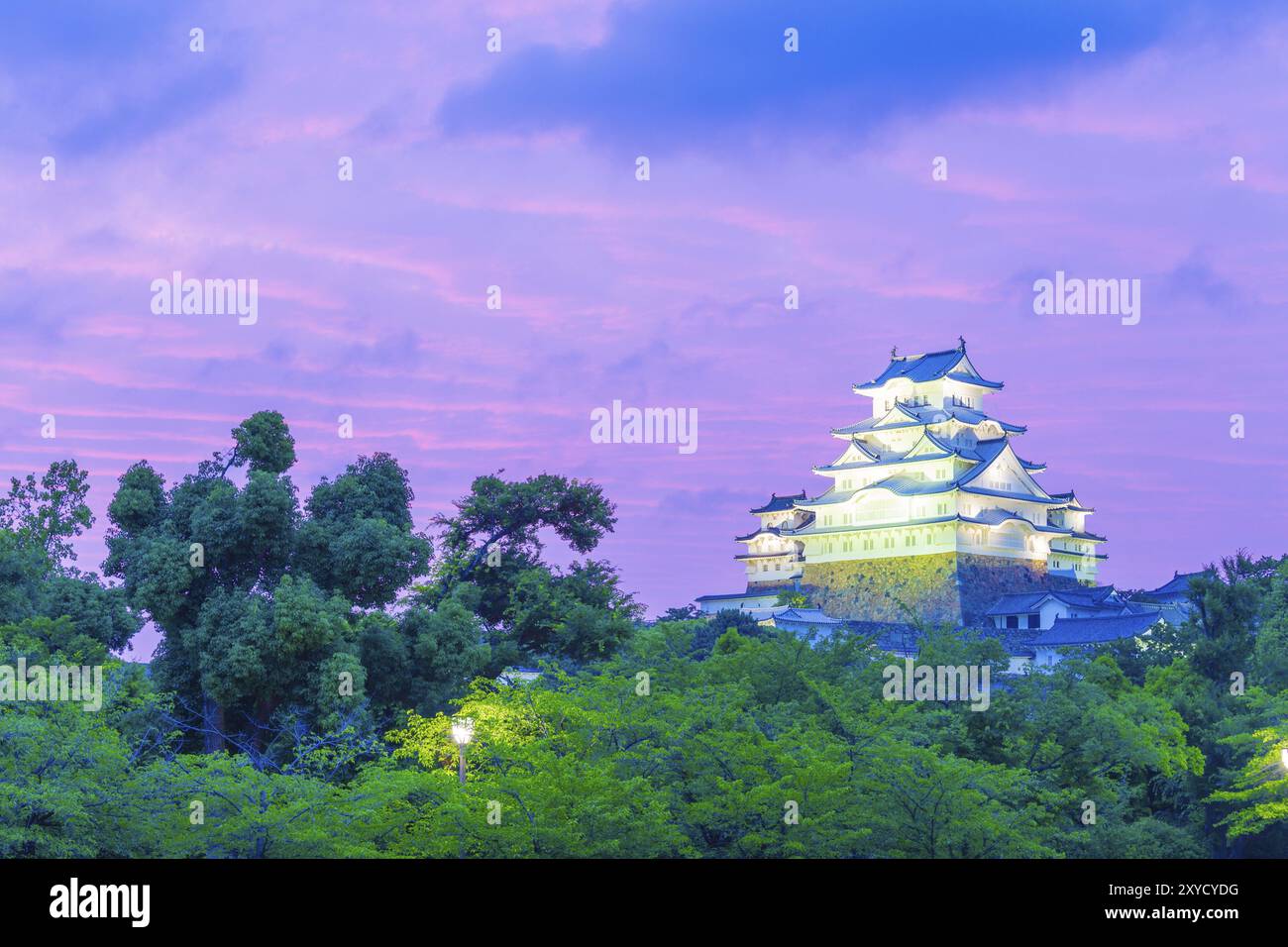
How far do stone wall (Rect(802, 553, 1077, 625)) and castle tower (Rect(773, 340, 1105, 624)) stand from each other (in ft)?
0.17

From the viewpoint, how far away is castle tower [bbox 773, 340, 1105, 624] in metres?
74.5

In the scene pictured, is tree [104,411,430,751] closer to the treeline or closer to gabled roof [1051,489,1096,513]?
the treeline

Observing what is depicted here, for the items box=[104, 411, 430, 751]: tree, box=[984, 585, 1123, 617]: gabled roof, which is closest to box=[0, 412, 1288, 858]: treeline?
box=[104, 411, 430, 751]: tree

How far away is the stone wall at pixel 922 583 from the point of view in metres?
73.4

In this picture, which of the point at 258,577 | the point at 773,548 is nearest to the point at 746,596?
Result: the point at 773,548

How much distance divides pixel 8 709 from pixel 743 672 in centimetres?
1388

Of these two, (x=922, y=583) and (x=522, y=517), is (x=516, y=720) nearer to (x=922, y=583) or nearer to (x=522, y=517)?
(x=522, y=517)

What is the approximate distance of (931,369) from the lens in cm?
7994

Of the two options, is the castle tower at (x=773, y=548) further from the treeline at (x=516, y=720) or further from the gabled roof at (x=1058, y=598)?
the treeline at (x=516, y=720)

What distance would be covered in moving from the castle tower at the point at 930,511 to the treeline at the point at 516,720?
30245mm

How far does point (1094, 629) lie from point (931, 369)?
18661mm
